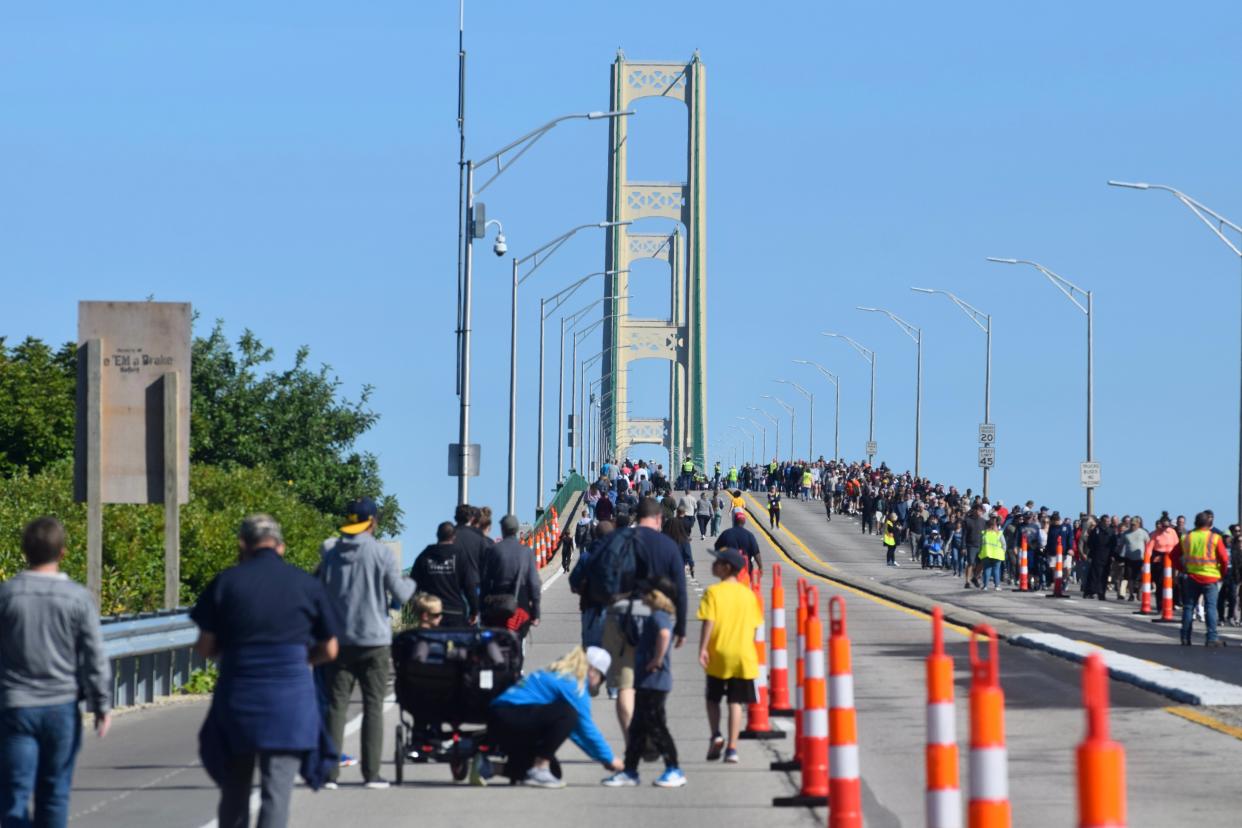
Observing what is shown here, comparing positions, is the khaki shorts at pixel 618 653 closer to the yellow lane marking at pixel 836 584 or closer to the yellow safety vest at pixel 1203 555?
the yellow safety vest at pixel 1203 555

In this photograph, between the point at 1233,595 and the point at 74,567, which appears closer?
the point at 74,567

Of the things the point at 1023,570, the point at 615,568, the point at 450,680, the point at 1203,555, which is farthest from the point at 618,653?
the point at 1023,570

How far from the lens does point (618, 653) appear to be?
1464cm

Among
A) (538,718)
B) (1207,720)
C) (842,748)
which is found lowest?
(1207,720)

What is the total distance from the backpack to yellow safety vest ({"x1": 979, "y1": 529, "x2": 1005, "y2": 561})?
101 ft

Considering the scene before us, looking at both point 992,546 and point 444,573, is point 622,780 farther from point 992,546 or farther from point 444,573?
point 992,546

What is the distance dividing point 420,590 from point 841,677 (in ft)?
24.6

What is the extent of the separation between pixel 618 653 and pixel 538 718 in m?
1.20

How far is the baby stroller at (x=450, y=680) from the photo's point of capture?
44.9 ft

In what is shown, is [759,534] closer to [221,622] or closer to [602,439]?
[221,622]

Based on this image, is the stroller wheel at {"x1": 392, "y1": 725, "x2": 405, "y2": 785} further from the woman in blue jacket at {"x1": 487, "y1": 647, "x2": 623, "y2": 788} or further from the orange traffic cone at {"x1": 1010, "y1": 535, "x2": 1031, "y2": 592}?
the orange traffic cone at {"x1": 1010, "y1": 535, "x2": 1031, "y2": 592}

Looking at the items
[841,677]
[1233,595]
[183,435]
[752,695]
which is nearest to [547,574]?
[1233,595]

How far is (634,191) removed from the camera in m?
141

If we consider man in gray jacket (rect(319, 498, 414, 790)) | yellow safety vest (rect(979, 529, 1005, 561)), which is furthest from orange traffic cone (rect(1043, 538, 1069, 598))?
man in gray jacket (rect(319, 498, 414, 790))
